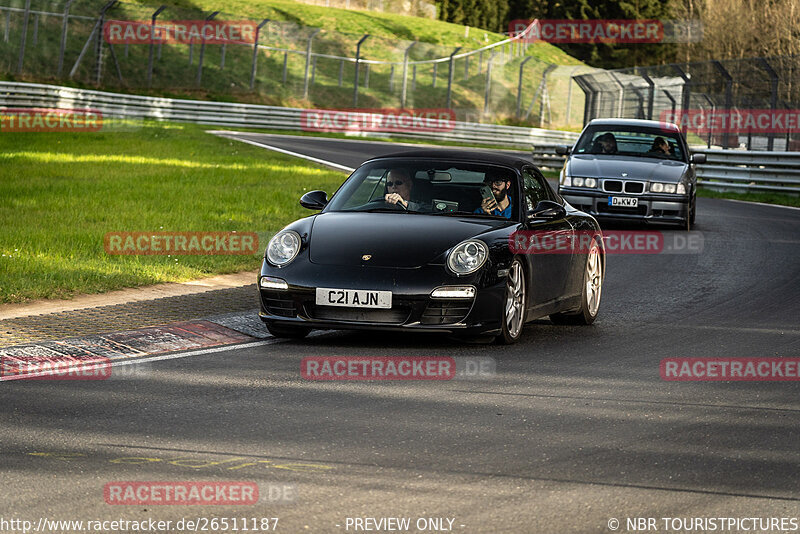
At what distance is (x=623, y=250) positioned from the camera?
15.7 meters

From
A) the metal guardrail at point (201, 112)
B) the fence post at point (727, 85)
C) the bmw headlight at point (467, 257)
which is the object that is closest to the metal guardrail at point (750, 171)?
the fence post at point (727, 85)

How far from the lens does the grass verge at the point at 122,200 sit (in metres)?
11.7

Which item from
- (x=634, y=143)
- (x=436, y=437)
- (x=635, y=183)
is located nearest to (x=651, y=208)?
(x=635, y=183)

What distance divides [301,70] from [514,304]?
44.6 metres

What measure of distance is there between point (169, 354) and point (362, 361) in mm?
1329

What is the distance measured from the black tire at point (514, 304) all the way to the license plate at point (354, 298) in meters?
0.88

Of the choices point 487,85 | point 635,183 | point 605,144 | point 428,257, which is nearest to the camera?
point 428,257

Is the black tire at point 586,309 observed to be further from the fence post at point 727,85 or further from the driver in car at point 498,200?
the fence post at point 727,85

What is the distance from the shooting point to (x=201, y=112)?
45.0m

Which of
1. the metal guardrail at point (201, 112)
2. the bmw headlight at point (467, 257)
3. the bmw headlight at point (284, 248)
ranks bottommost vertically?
the metal guardrail at point (201, 112)

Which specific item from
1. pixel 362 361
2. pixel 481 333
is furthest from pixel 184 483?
pixel 481 333

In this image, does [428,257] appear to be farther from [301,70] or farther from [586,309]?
[301,70]

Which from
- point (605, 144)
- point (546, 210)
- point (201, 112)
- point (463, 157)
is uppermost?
point (463, 157)

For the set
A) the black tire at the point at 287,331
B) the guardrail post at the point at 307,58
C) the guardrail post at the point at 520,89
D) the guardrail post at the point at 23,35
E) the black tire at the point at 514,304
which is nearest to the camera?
the black tire at the point at 514,304
